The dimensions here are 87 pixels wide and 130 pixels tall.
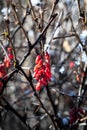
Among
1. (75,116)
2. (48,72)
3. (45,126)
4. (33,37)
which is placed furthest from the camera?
(33,37)

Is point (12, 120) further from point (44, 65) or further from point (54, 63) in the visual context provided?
point (44, 65)

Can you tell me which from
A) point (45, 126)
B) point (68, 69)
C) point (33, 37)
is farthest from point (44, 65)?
point (33, 37)

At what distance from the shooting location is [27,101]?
520 cm

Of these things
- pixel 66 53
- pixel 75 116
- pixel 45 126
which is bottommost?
pixel 45 126

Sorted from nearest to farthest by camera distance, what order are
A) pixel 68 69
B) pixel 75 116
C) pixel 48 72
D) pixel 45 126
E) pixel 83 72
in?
pixel 48 72 → pixel 75 116 → pixel 83 72 → pixel 68 69 → pixel 45 126

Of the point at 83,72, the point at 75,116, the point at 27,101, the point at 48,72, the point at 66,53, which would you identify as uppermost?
the point at 48,72

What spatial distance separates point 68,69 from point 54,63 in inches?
10.0

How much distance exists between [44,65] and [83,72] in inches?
27.3

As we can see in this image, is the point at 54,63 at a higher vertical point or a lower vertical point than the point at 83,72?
lower

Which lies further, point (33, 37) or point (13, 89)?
point (33, 37)

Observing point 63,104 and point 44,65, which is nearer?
point 44,65

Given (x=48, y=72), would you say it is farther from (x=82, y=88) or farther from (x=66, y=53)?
(x=66, y=53)

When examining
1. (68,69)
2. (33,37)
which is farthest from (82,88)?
(33,37)

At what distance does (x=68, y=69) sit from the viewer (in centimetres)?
498
